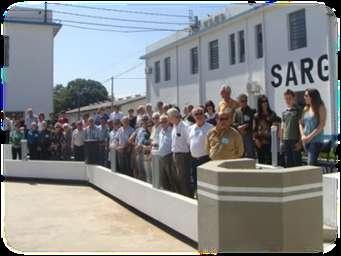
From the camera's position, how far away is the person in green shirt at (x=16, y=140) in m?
15.4

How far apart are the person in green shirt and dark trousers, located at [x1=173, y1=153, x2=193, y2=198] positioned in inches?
324

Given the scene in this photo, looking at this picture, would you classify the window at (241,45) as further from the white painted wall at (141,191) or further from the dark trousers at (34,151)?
the white painted wall at (141,191)

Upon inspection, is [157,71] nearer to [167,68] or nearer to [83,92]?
[167,68]

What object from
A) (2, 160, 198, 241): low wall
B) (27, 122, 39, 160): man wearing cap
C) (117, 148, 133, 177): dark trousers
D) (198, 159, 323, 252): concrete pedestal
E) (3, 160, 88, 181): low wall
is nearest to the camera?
(198, 159, 323, 252): concrete pedestal

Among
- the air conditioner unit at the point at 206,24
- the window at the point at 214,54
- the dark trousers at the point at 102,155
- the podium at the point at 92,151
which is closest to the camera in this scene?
the dark trousers at the point at 102,155

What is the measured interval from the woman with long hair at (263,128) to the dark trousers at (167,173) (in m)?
1.55

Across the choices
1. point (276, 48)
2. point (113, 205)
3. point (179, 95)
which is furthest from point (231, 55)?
point (113, 205)

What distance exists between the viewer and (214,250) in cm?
541

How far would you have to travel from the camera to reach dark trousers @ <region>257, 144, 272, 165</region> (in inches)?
352

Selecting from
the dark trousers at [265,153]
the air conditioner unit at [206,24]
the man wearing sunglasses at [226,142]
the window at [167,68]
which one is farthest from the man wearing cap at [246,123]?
the window at [167,68]

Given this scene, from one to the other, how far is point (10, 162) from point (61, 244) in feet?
27.3

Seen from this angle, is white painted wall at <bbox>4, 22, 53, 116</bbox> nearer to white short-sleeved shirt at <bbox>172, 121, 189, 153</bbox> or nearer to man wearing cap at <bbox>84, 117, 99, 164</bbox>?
man wearing cap at <bbox>84, 117, 99, 164</bbox>

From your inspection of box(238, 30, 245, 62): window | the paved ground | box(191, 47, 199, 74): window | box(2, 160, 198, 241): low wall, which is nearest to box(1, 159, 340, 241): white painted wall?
box(2, 160, 198, 241): low wall

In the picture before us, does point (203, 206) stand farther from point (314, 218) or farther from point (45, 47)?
point (45, 47)
